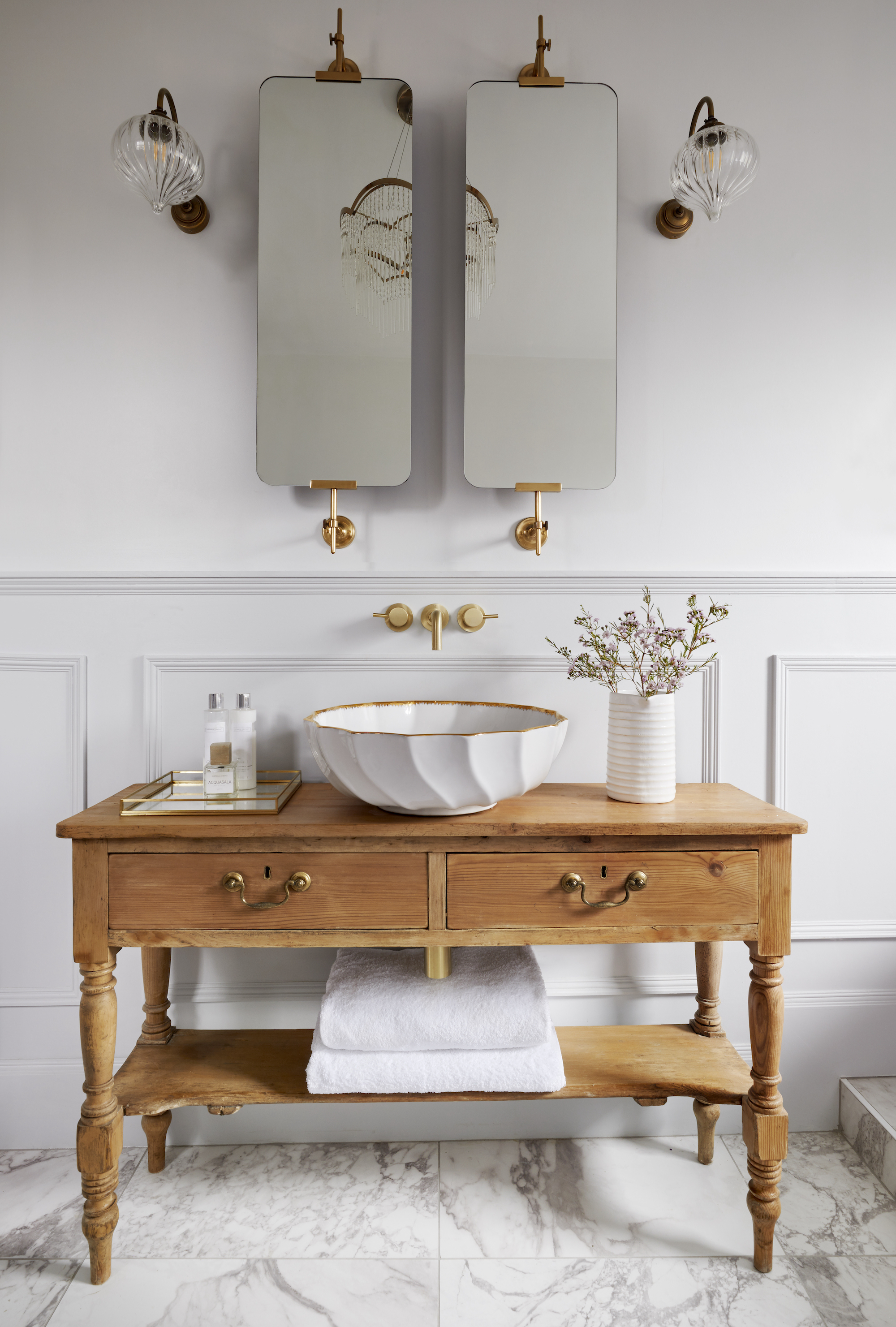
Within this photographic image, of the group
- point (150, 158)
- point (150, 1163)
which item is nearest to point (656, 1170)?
point (150, 1163)

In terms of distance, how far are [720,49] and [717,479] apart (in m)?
0.86

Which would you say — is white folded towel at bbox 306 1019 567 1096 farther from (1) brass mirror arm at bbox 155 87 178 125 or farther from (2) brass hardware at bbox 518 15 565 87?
(2) brass hardware at bbox 518 15 565 87

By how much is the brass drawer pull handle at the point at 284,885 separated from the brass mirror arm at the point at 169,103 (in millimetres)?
1309

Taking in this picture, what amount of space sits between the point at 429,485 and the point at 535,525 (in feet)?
0.77

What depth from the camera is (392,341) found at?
61.6 inches

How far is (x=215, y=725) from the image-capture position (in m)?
1.40

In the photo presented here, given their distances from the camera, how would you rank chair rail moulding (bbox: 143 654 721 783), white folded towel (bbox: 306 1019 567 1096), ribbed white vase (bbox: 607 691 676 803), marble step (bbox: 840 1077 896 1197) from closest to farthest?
white folded towel (bbox: 306 1019 567 1096) → ribbed white vase (bbox: 607 691 676 803) → marble step (bbox: 840 1077 896 1197) → chair rail moulding (bbox: 143 654 721 783)

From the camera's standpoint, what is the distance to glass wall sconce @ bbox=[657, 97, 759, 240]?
1383mm

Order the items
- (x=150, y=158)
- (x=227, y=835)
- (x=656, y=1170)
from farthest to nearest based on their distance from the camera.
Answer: (x=656, y=1170), (x=150, y=158), (x=227, y=835)

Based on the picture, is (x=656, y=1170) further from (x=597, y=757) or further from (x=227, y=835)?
(x=227, y=835)

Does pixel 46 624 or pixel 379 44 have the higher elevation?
pixel 379 44

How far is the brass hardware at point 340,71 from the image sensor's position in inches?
59.9

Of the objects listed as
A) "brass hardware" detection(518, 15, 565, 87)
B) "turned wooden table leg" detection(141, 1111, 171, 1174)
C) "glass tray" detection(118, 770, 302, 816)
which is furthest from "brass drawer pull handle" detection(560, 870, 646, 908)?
"brass hardware" detection(518, 15, 565, 87)

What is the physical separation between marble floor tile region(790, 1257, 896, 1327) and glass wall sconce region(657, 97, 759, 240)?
1.83 m
